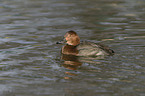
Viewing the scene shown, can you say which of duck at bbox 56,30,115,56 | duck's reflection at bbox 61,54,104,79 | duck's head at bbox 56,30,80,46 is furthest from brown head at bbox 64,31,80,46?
duck's reflection at bbox 61,54,104,79

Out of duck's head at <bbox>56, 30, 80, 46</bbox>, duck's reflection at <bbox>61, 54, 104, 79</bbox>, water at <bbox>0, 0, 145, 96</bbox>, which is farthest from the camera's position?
duck's head at <bbox>56, 30, 80, 46</bbox>

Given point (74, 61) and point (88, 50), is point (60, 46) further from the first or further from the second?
point (74, 61)

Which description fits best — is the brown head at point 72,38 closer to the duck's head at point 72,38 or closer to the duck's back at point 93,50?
the duck's head at point 72,38

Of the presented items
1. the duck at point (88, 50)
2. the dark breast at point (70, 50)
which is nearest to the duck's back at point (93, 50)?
the duck at point (88, 50)

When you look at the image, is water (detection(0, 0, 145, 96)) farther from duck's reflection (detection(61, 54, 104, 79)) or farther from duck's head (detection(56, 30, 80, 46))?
duck's head (detection(56, 30, 80, 46))

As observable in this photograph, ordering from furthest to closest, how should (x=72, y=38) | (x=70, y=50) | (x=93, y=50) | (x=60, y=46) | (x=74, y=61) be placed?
1. (x=60, y=46)
2. (x=72, y=38)
3. (x=70, y=50)
4. (x=93, y=50)
5. (x=74, y=61)

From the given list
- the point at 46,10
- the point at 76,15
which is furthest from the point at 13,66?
the point at 46,10

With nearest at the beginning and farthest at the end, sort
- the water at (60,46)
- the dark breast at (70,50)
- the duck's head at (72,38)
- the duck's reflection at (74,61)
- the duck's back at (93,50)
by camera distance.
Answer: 1. the water at (60,46)
2. the duck's reflection at (74,61)
3. the duck's back at (93,50)
4. the dark breast at (70,50)
5. the duck's head at (72,38)

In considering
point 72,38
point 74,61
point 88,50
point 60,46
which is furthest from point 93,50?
point 60,46

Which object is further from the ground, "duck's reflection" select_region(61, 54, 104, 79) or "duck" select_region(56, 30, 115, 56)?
"duck" select_region(56, 30, 115, 56)

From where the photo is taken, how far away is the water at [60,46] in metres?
6.59

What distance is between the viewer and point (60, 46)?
35.6 feet

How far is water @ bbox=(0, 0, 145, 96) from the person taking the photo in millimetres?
6586

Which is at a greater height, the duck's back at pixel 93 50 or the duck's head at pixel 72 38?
the duck's head at pixel 72 38
